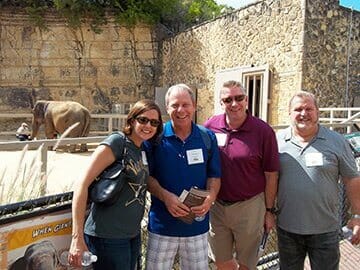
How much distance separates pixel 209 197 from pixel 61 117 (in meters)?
8.75

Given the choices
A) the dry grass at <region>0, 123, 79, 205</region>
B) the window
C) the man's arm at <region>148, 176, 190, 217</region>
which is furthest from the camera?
the window

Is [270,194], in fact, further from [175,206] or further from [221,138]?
[175,206]

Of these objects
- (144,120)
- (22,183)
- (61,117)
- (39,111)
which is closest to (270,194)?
(144,120)

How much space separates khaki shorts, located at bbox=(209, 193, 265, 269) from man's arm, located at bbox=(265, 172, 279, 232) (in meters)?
0.04

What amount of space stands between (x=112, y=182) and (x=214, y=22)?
10609 millimetres

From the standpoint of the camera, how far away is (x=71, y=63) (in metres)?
14.9

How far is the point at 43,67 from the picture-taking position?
14.8 meters

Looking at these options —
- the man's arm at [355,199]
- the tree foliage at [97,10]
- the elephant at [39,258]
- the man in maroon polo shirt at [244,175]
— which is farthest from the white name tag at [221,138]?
the tree foliage at [97,10]

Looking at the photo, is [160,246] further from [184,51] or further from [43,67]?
[43,67]

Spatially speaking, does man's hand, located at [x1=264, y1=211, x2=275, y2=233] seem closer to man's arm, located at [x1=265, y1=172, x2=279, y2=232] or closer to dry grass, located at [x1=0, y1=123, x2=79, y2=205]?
man's arm, located at [x1=265, y1=172, x2=279, y2=232]

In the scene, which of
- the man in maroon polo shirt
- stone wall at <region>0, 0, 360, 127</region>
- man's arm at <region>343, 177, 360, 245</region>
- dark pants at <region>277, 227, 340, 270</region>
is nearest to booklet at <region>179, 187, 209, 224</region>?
the man in maroon polo shirt

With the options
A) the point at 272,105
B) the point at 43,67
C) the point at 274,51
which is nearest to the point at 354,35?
the point at 274,51

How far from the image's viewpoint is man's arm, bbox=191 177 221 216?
2.16m

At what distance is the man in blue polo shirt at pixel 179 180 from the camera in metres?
2.20
